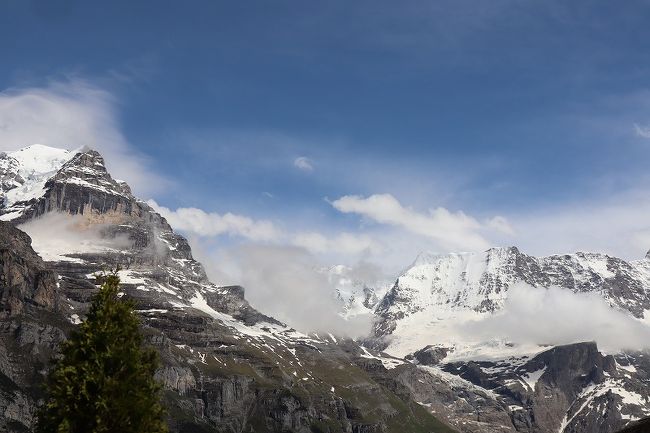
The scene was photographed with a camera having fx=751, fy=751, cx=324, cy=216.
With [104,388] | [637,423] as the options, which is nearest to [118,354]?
[104,388]

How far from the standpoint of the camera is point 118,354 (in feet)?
143

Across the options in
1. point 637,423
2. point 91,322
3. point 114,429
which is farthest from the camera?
point 637,423

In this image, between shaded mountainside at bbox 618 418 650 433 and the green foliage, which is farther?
shaded mountainside at bbox 618 418 650 433

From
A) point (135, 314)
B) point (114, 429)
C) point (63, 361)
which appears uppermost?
point (135, 314)

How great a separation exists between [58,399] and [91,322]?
4.76 m

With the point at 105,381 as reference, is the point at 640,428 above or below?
below

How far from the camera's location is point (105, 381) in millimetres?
42438

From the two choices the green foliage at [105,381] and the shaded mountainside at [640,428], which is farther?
the shaded mountainside at [640,428]

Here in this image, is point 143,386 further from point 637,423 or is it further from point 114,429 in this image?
point 637,423

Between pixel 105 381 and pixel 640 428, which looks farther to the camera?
pixel 640 428

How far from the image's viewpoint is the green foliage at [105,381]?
139ft

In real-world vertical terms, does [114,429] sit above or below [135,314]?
below

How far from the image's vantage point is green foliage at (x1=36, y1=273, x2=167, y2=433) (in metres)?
42.2

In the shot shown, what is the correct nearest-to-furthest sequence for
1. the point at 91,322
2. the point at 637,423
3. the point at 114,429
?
the point at 114,429
the point at 91,322
the point at 637,423
